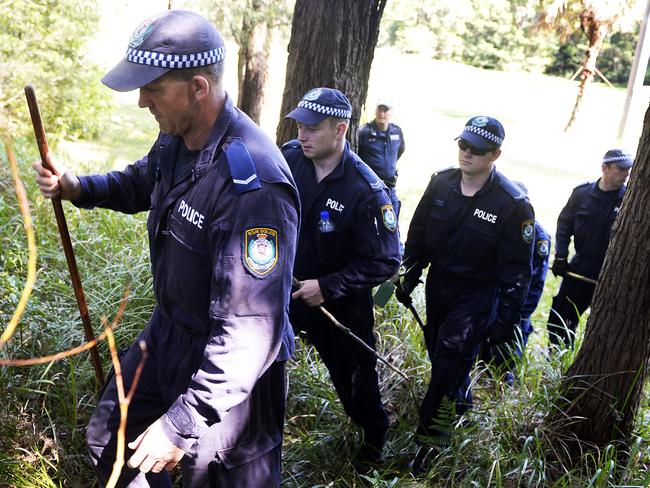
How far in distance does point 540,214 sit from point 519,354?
8250 millimetres

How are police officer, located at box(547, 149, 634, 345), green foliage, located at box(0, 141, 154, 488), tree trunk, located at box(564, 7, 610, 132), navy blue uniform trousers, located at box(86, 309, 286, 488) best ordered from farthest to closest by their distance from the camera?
tree trunk, located at box(564, 7, 610, 132) < police officer, located at box(547, 149, 634, 345) < green foliage, located at box(0, 141, 154, 488) < navy blue uniform trousers, located at box(86, 309, 286, 488)

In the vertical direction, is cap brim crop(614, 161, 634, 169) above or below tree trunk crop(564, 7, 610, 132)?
below

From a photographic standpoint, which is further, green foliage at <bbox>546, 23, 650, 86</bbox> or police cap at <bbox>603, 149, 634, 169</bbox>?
green foliage at <bbox>546, 23, 650, 86</bbox>

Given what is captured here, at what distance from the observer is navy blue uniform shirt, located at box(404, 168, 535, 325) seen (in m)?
3.67

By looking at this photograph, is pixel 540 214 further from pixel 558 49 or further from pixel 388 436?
pixel 558 49

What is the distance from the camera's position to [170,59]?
2.11 metres

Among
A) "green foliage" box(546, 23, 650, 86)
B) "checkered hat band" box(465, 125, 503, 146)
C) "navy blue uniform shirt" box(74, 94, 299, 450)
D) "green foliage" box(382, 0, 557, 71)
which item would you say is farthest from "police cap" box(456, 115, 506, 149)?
"green foliage" box(546, 23, 650, 86)

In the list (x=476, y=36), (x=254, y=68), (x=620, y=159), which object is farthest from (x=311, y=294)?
(x=476, y=36)

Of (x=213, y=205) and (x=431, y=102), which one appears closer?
(x=213, y=205)

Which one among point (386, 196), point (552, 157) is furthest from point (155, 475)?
point (552, 157)

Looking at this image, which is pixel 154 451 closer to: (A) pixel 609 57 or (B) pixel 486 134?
(B) pixel 486 134

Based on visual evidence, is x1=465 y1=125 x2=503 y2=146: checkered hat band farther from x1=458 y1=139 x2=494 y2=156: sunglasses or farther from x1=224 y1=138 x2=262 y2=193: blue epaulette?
x1=224 y1=138 x2=262 y2=193: blue epaulette

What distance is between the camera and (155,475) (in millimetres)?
2725

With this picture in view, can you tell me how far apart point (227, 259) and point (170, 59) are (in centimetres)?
66
